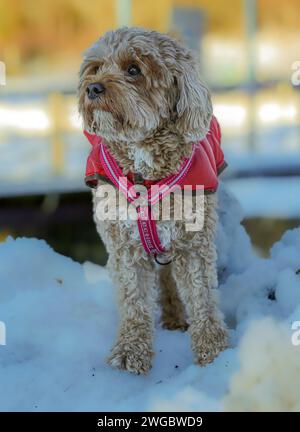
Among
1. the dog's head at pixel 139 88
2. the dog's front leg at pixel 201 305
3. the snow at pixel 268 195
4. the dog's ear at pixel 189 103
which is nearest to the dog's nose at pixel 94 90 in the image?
the dog's head at pixel 139 88

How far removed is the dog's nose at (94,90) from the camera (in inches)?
124

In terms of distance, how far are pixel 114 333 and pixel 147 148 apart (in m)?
1.02

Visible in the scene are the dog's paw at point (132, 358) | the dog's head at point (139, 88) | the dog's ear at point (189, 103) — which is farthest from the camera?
the dog's paw at point (132, 358)

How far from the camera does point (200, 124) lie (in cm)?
334

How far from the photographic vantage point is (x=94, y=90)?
3.16 m

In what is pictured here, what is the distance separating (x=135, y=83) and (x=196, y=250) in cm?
84

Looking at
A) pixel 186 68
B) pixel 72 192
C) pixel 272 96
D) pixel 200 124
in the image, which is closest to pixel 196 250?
pixel 200 124

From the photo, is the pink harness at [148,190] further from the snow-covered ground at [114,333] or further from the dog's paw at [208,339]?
the snow-covered ground at [114,333]

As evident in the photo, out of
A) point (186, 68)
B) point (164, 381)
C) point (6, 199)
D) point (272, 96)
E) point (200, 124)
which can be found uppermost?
point (272, 96)

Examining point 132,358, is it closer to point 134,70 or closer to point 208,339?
point 208,339

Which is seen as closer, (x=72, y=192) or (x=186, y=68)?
(x=186, y=68)
